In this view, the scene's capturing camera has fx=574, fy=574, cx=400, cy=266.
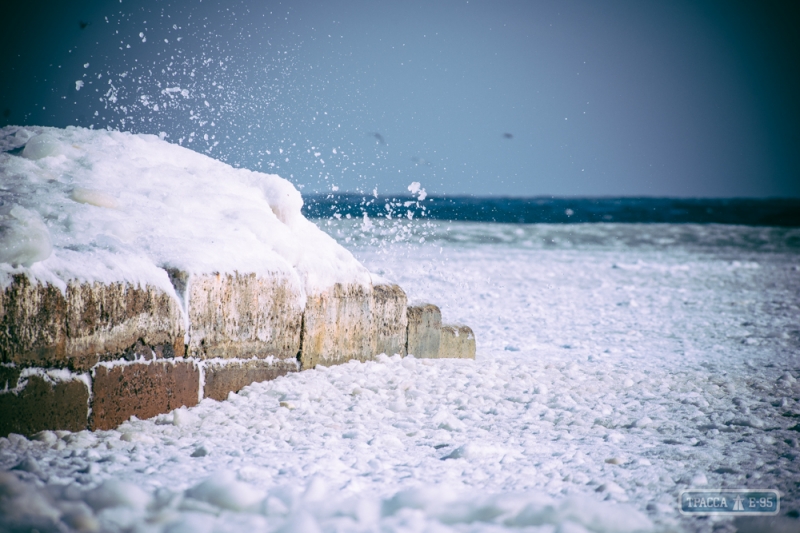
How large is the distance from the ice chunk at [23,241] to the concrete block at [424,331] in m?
1.88

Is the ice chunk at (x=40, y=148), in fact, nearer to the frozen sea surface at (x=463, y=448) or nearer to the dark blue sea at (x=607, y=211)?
the frozen sea surface at (x=463, y=448)

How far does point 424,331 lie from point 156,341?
1570mm

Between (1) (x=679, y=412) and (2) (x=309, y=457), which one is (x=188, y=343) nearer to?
(2) (x=309, y=457)

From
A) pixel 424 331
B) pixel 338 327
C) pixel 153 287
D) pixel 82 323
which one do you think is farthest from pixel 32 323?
pixel 424 331

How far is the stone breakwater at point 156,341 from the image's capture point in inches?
69.9

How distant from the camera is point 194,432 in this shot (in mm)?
2033

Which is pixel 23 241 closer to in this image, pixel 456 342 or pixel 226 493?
pixel 226 493

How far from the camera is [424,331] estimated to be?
3.29 m

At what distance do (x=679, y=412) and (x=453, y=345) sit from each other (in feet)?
4.17

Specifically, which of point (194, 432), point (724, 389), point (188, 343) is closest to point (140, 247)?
point (188, 343)

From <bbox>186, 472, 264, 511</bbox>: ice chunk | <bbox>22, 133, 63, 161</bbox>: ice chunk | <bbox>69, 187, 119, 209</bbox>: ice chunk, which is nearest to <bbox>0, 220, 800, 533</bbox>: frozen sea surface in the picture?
<bbox>186, 472, 264, 511</bbox>: ice chunk

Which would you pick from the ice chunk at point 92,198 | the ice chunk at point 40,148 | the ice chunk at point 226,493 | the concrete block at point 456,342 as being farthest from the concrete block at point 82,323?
the concrete block at point 456,342

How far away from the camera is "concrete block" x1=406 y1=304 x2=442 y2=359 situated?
10.7 feet

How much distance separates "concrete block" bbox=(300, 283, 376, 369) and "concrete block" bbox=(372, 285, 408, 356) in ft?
0.12
